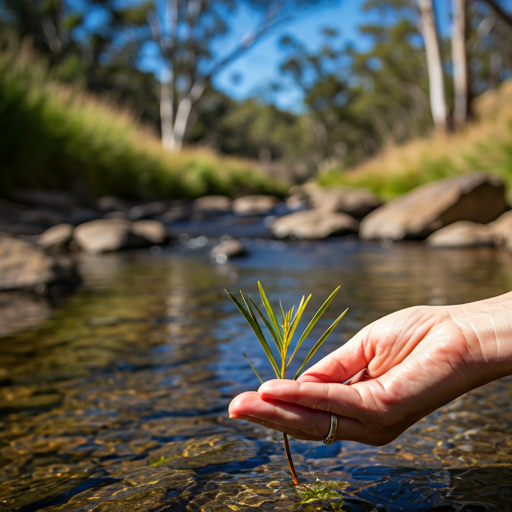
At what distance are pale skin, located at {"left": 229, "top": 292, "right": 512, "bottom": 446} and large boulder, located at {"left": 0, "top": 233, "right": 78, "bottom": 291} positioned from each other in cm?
376

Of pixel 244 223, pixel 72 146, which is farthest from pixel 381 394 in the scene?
pixel 244 223

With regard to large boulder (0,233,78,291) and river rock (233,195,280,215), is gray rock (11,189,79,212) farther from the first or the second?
river rock (233,195,280,215)

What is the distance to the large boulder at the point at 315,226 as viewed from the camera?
10125 millimetres

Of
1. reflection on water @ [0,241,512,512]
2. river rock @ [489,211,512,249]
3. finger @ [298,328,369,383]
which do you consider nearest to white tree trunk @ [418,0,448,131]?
river rock @ [489,211,512,249]

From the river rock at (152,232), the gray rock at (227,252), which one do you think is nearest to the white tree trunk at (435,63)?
the river rock at (152,232)

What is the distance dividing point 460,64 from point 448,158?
17.0 feet

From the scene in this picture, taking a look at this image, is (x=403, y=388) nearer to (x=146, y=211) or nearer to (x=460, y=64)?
(x=146, y=211)

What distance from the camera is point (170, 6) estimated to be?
2222 cm

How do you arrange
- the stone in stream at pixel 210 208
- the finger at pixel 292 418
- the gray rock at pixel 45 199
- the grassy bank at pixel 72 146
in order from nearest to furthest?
the finger at pixel 292 418 < the gray rock at pixel 45 199 < the grassy bank at pixel 72 146 < the stone in stream at pixel 210 208

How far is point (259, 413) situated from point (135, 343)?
2.08 meters

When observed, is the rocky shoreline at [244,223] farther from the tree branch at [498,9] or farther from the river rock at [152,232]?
the tree branch at [498,9]

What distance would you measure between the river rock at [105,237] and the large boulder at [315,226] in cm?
346

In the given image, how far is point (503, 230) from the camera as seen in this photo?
27.1ft

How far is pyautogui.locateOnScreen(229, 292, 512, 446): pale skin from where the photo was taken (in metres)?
1.11
